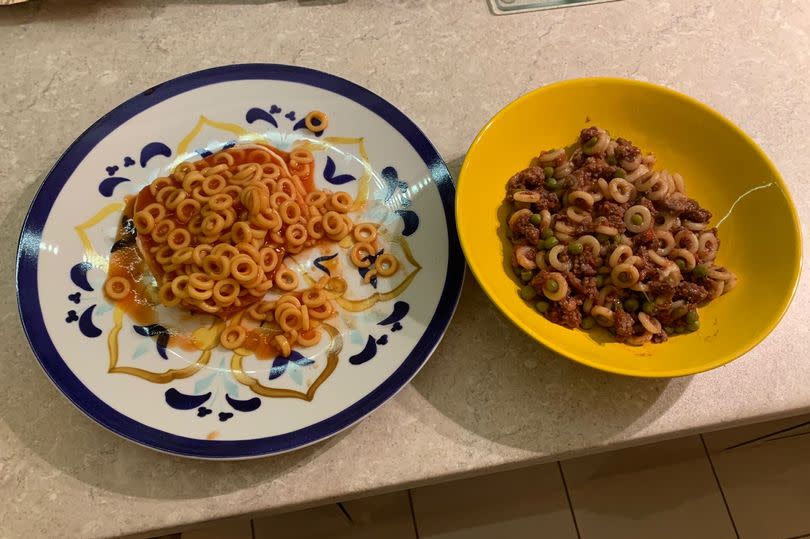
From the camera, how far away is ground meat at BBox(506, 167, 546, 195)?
1.29 meters

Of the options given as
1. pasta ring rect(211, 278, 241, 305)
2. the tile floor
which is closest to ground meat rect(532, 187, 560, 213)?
pasta ring rect(211, 278, 241, 305)

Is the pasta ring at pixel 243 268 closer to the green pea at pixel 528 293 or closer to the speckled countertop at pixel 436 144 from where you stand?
the speckled countertop at pixel 436 144

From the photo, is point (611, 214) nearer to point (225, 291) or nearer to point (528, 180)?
point (528, 180)

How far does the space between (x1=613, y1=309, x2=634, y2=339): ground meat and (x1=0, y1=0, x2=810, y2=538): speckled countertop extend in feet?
0.42

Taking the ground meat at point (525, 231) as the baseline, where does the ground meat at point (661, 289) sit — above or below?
below

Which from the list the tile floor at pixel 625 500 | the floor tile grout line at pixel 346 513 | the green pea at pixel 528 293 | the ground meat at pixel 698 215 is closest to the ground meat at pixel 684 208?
the ground meat at pixel 698 215

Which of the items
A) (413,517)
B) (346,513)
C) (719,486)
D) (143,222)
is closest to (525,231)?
(143,222)

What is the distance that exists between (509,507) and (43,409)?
168 cm

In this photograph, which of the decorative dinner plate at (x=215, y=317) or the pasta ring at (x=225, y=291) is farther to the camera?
the pasta ring at (x=225, y=291)

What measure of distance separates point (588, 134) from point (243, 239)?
793mm

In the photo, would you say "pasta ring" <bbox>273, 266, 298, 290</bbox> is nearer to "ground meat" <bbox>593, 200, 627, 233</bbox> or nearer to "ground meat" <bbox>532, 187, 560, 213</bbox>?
"ground meat" <bbox>532, 187, 560, 213</bbox>

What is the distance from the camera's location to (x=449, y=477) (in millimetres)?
1163

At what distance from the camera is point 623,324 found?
3.76ft

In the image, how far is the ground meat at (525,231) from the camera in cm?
123
